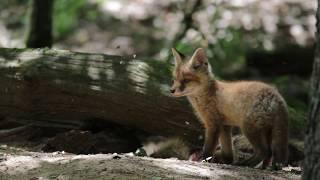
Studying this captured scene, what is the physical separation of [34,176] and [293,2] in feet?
46.2

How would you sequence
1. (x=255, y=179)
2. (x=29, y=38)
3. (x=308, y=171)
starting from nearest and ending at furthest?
1. (x=308, y=171)
2. (x=255, y=179)
3. (x=29, y=38)

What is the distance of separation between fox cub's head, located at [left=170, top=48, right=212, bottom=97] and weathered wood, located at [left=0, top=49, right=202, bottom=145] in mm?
723

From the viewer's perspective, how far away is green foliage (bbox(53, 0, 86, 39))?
1491cm

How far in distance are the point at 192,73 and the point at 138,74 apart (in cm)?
101

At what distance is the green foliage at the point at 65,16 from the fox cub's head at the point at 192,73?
8.08 metres

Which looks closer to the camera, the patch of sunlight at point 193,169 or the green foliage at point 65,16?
the patch of sunlight at point 193,169

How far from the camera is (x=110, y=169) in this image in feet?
17.3

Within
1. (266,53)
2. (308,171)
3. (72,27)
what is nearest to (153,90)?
(308,171)

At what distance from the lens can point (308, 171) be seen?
13.1ft

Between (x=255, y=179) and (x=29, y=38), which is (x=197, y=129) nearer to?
(x=255, y=179)

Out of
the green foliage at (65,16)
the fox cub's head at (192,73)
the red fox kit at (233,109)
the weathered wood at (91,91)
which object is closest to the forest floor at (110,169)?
the red fox kit at (233,109)

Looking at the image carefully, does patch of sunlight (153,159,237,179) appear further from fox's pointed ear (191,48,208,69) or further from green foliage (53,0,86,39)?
green foliage (53,0,86,39)

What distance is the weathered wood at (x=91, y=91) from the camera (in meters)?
7.79

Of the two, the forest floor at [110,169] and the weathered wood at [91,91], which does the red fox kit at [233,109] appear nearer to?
the forest floor at [110,169]
